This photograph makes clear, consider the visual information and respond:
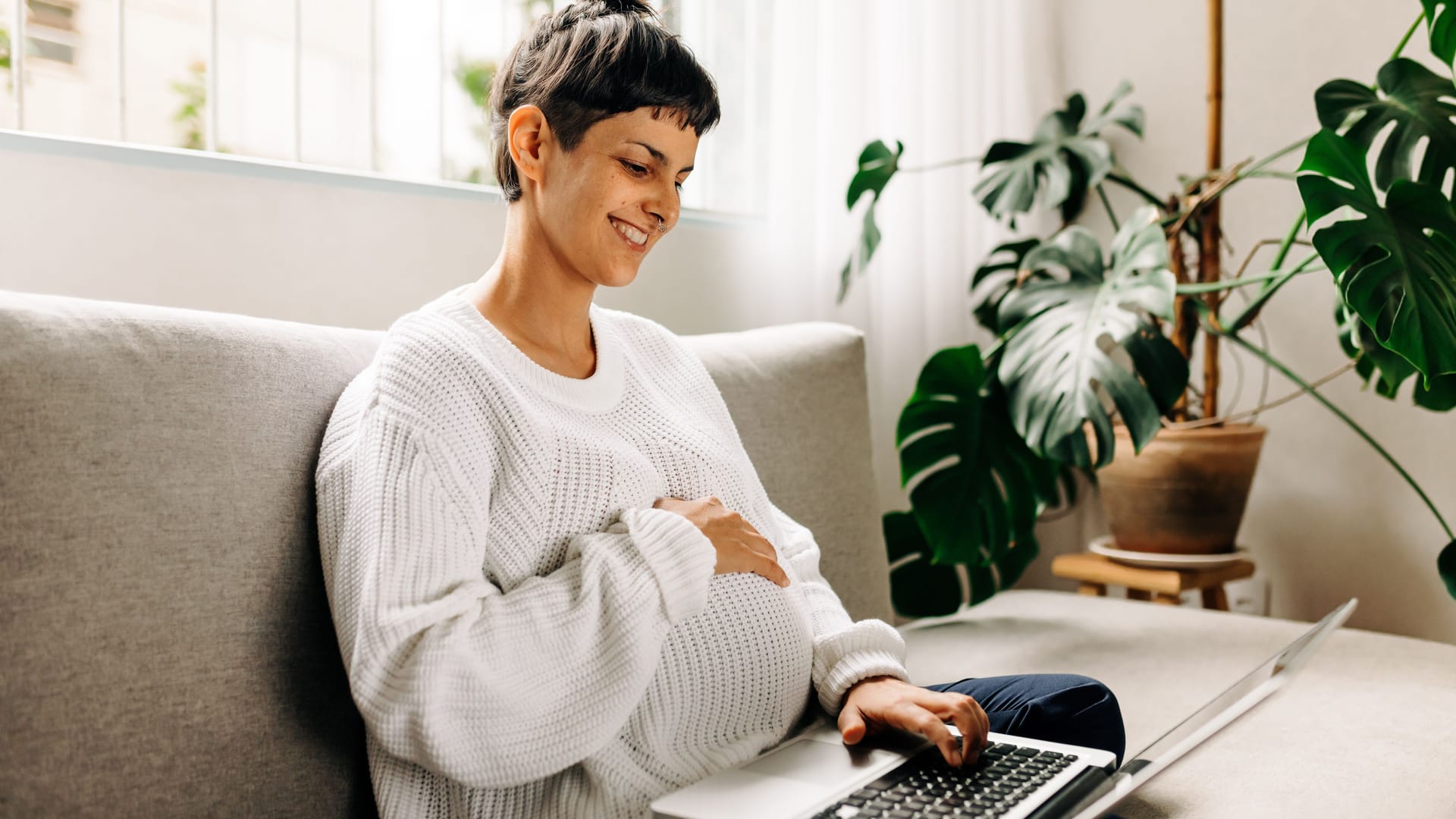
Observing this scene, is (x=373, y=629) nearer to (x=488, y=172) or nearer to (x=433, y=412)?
(x=433, y=412)

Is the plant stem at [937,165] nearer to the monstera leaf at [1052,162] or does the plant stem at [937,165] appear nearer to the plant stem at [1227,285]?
the monstera leaf at [1052,162]

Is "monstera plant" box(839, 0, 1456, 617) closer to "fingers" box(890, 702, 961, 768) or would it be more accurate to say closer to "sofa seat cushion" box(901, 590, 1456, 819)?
"sofa seat cushion" box(901, 590, 1456, 819)

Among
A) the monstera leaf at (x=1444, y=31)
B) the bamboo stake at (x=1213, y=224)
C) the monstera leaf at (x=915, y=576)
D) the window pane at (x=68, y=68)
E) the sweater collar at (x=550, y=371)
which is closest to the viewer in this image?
the sweater collar at (x=550, y=371)

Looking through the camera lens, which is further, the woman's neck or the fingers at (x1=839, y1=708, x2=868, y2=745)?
the woman's neck

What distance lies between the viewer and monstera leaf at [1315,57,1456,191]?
5.28 feet

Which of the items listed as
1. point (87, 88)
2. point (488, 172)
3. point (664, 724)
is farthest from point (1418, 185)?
point (87, 88)

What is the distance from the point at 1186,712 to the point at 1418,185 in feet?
2.47

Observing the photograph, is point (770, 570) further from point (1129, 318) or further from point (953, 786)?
point (1129, 318)

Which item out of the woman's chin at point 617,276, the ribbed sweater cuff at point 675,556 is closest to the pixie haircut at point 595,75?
the woman's chin at point 617,276

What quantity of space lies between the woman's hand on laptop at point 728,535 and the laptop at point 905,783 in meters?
0.16

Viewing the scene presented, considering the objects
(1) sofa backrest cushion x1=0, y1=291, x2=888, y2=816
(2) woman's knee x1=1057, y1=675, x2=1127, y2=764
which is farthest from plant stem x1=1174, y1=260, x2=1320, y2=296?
(1) sofa backrest cushion x1=0, y1=291, x2=888, y2=816

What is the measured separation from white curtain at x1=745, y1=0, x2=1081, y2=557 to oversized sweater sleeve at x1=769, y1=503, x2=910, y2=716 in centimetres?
108

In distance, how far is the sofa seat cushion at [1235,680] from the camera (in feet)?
3.47

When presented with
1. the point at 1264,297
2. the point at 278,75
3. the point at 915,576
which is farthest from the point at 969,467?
the point at 278,75
